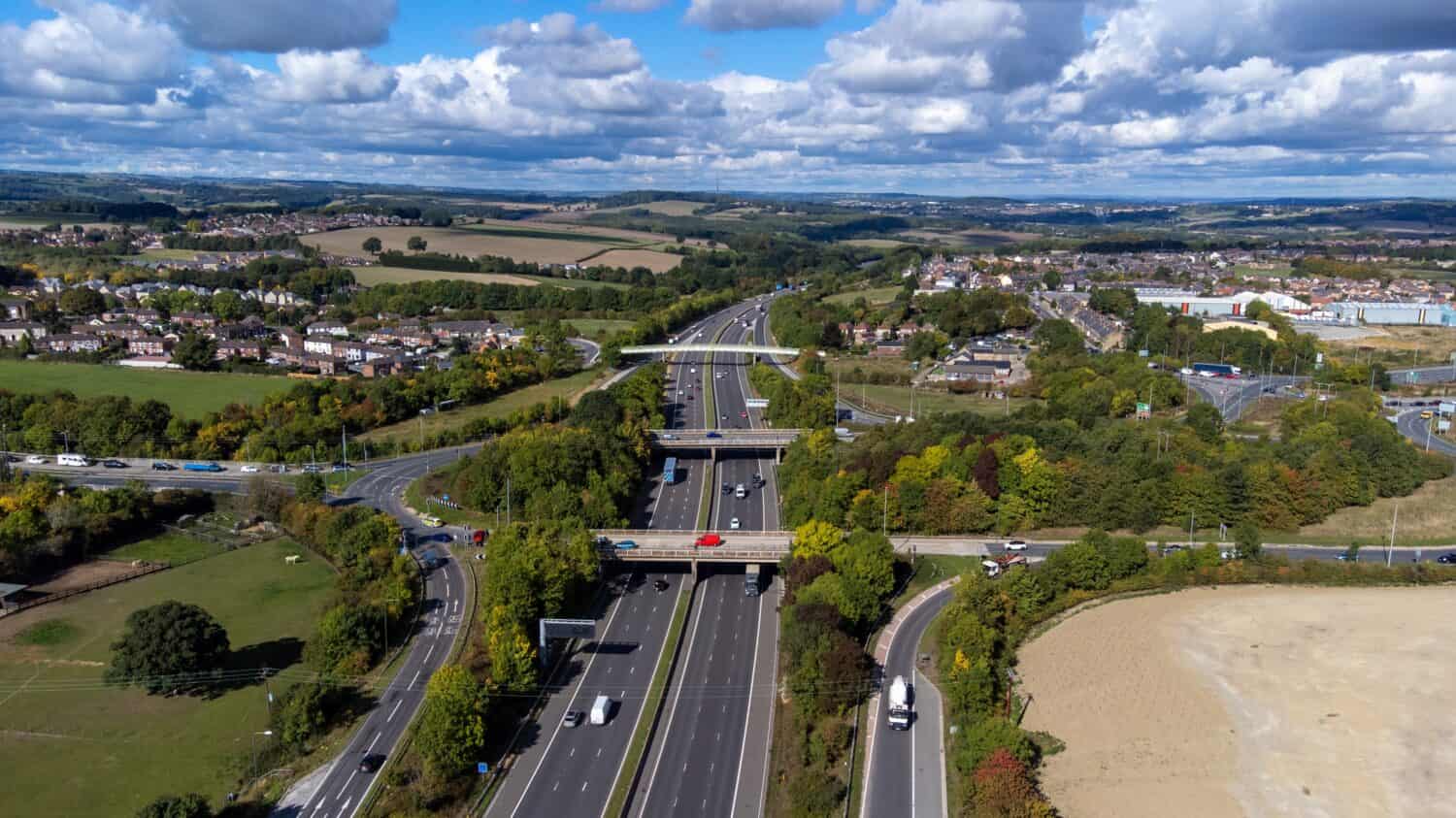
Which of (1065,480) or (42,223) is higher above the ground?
(42,223)

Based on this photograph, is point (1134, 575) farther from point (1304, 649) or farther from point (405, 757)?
point (405, 757)

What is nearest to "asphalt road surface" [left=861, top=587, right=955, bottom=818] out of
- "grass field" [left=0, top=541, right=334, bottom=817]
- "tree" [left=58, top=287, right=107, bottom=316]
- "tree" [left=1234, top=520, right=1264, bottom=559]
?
"grass field" [left=0, top=541, right=334, bottom=817]

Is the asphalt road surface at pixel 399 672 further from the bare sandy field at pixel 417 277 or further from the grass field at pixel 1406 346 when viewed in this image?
the grass field at pixel 1406 346

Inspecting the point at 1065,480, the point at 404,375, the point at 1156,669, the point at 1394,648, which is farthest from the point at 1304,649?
the point at 404,375

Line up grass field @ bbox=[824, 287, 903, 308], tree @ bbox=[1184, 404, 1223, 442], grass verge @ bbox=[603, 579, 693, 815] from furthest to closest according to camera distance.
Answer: grass field @ bbox=[824, 287, 903, 308] → tree @ bbox=[1184, 404, 1223, 442] → grass verge @ bbox=[603, 579, 693, 815]

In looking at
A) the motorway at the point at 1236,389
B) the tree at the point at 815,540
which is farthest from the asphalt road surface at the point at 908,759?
the motorway at the point at 1236,389

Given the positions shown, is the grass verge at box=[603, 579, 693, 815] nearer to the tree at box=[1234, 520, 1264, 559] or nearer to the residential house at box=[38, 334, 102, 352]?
the tree at box=[1234, 520, 1264, 559]

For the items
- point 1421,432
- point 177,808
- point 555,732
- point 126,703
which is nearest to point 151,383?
point 126,703
